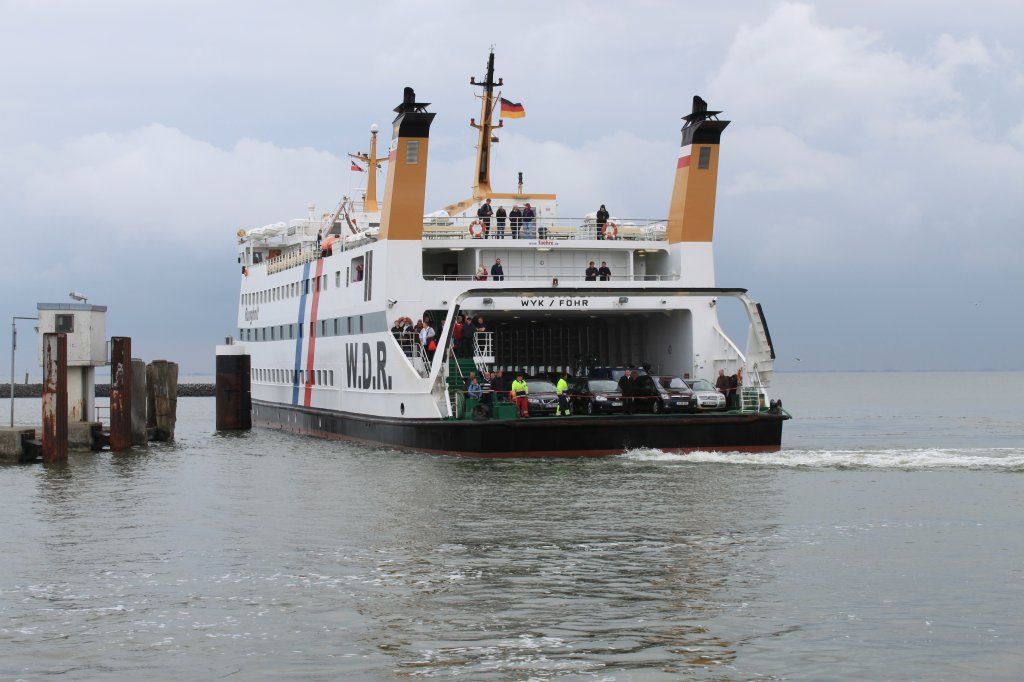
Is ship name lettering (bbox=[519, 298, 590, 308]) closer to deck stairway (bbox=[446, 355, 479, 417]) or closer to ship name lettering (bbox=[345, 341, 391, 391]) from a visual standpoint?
deck stairway (bbox=[446, 355, 479, 417])

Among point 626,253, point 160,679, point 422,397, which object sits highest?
point 626,253

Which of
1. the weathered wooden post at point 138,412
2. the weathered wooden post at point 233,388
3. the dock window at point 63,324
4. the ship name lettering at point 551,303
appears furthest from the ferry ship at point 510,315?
the dock window at point 63,324

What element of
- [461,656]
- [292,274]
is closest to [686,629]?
[461,656]

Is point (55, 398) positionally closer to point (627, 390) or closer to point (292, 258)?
point (627, 390)

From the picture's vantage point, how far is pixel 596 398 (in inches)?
1083

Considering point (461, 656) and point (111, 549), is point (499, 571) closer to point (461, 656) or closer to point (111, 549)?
point (461, 656)

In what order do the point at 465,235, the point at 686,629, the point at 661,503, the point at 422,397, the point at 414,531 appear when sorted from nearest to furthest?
1. the point at 686,629
2. the point at 414,531
3. the point at 661,503
4. the point at 422,397
5. the point at 465,235

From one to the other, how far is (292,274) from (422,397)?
49.8 ft

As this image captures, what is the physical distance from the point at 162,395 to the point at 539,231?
12.6 meters

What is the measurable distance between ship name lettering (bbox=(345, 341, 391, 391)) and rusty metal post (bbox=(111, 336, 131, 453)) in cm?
581

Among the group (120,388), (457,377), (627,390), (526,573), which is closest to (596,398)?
(627,390)

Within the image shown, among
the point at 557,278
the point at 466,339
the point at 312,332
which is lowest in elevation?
the point at 466,339

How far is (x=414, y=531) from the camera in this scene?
18.0m

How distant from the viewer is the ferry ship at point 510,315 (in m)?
27.1
